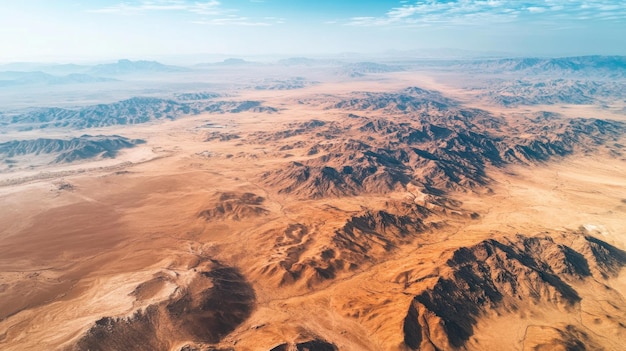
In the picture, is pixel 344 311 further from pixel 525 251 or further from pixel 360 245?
pixel 525 251

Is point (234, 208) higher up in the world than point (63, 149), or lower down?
lower down

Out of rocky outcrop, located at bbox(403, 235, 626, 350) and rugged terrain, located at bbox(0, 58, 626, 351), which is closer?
rugged terrain, located at bbox(0, 58, 626, 351)

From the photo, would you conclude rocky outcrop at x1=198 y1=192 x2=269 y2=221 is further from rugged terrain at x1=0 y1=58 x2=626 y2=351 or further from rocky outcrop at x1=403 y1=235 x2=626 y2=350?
rocky outcrop at x1=403 y1=235 x2=626 y2=350

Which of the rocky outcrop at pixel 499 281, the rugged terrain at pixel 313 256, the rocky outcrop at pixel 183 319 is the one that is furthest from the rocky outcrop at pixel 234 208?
the rocky outcrop at pixel 499 281

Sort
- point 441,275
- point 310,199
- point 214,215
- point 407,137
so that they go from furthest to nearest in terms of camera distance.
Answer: point 407,137 < point 310,199 < point 214,215 < point 441,275

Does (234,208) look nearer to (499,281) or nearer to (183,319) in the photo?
(183,319)

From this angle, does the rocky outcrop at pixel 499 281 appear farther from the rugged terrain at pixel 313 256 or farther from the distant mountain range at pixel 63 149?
the distant mountain range at pixel 63 149

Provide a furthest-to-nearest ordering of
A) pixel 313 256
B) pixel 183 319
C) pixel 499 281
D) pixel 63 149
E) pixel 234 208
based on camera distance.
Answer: pixel 63 149 < pixel 234 208 < pixel 313 256 < pixel 499 281 < pixel 183 319

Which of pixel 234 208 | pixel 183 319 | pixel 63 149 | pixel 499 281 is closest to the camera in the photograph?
pixel 183 319

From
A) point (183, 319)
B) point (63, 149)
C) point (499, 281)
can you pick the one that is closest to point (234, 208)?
point (183, 319)

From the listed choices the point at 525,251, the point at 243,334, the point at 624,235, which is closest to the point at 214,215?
the point at 243,334

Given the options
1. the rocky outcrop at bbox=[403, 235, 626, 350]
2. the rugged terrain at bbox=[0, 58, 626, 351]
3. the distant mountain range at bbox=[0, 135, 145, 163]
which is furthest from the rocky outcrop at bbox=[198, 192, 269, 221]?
the distant mountain range at bbox=[0, 135, 145, 163]
